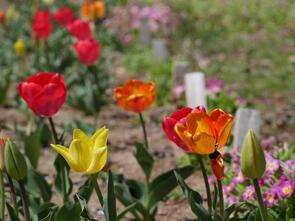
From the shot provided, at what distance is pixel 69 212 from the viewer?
2.09 m

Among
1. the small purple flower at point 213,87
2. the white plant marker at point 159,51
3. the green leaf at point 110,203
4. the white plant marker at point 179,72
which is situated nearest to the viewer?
the green leaf at point 110,203

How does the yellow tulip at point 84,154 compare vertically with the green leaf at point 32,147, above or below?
above

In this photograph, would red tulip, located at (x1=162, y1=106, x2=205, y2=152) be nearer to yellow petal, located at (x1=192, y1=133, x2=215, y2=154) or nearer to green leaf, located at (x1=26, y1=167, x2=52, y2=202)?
yellow petal, located at (x1=192, y1=133, x2=215, y2=154)

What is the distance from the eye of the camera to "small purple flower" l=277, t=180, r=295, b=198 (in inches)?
104

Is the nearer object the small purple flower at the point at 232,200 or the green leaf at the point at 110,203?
the green leaf at the point at 110,203

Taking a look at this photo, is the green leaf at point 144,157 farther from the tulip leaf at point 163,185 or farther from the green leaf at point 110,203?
the green leaf at point 110,203

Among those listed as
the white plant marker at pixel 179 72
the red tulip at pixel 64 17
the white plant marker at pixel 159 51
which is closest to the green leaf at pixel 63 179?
the white plant marker at pixel 179 72

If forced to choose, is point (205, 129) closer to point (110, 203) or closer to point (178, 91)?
point (110, 203)

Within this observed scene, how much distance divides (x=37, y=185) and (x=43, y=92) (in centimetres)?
61

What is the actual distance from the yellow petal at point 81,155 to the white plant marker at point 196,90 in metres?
2.21

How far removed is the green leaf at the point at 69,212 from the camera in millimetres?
2080

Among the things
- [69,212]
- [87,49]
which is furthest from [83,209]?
[87,49]

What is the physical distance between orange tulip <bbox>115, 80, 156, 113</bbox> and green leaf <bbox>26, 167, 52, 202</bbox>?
51 centimetres

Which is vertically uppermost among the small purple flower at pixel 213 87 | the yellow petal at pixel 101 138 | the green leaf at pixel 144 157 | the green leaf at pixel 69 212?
the yellow petal at pixel 101 138
